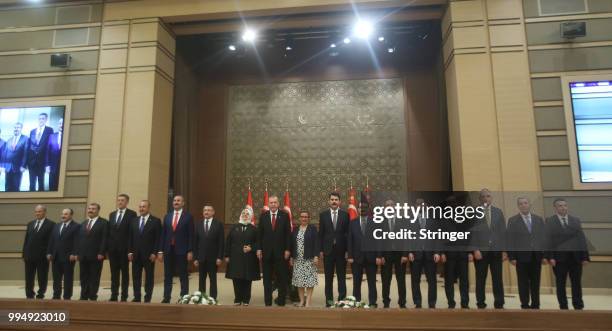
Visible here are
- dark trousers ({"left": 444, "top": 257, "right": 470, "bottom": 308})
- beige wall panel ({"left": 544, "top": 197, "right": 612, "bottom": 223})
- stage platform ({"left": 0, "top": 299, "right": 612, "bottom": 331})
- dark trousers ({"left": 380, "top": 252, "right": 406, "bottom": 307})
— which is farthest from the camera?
beige wall panel ({"left": 544, "top": 197, "right": 612, "bottom": 223})

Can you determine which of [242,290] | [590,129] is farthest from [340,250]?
[590,129]

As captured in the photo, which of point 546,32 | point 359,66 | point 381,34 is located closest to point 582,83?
point 546,32

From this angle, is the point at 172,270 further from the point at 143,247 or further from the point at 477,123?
the point at 477,123

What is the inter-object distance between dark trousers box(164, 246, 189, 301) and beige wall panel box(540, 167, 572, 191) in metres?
5.13

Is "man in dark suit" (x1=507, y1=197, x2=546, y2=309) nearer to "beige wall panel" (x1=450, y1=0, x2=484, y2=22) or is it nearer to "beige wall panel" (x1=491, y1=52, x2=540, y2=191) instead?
"beige wall panel" (x1=491, y1=52, x2=540, y2=191)

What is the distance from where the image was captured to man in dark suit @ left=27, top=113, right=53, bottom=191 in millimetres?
6781

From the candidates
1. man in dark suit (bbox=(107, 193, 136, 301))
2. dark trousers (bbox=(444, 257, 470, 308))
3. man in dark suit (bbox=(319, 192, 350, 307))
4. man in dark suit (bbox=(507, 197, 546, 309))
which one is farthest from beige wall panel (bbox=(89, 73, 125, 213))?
man in dark suit (bbox=(507, 197, 546, 309))

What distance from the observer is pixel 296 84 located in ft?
28.9

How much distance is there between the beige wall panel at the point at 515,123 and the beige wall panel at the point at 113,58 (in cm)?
614

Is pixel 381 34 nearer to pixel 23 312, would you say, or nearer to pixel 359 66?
pixel 359 66

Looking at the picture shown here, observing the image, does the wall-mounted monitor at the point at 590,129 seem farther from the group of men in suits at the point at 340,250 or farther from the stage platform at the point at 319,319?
the stage platform at the point at 319,319

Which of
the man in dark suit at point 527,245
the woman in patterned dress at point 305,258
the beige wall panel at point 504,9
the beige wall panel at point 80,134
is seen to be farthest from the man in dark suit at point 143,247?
the beige wall panel at point 504,9

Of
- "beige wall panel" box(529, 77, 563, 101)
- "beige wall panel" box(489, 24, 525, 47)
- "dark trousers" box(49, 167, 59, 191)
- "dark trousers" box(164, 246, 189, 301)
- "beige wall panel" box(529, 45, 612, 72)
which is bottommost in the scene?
"dark trousers" box(164, 246, 189, 301)

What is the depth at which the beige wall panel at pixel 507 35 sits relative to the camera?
629cm
